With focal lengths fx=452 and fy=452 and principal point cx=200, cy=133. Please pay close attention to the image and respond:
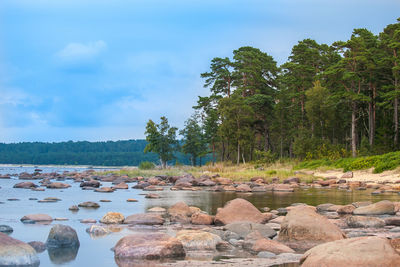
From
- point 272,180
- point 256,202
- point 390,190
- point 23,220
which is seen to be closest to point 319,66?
point 272,180

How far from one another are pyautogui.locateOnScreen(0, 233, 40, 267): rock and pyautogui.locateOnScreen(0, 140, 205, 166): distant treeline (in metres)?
125

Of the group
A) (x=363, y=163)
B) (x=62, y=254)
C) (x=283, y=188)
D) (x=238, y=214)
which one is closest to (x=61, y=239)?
(x=62, y=254)

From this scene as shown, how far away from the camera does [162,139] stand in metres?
73.6

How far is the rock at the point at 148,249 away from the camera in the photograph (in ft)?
30.2

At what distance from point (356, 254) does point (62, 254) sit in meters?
6.08

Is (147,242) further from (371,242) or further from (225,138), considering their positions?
(225,138)

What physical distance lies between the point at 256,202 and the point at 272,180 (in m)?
16.4

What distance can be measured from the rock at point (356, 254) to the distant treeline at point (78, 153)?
126 metres

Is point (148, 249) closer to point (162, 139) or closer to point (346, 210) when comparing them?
point (346, 210)

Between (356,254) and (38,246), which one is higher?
(356,254)

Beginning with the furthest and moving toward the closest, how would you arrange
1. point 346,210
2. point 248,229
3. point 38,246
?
1. point 346,210
2. point 248,229
3. point 38,246

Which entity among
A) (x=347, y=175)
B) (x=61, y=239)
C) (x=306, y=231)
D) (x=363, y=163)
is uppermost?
(x=363, y=163)

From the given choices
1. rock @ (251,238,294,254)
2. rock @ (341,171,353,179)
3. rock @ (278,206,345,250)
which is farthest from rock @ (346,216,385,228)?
rock @ (341,171,353,179)

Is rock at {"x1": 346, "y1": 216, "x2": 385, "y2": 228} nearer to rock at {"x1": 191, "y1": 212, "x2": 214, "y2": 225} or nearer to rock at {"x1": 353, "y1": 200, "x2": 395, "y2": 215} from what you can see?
rock at {"x1": 353, "y1": 200, "x2": 395, "y2": 215}
